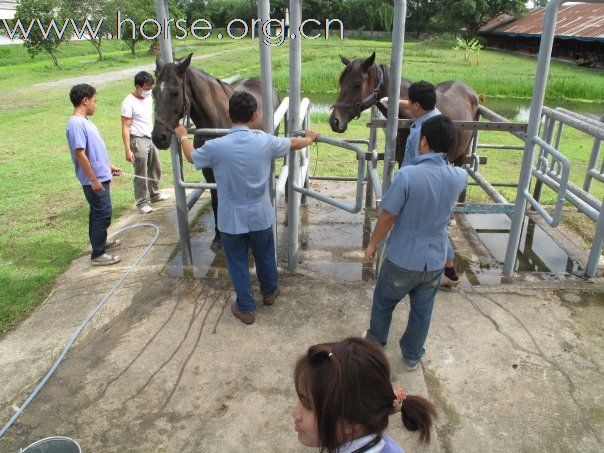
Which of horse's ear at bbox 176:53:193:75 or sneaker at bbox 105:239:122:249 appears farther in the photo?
sneaker at bbox 105:239:122:249

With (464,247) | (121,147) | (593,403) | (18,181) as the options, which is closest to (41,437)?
(593,403)

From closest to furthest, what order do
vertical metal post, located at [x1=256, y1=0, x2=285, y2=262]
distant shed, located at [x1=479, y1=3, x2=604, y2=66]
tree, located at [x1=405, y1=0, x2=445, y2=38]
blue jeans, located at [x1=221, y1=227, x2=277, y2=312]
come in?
1. blue jeans, located at [x1=221, y1=227, x2=277, y2=312]
2. vertical metal post, located at [x1=256, y1=0, x2=285, y2=262]
3. distant shed, located at [x1=479, y1=3, x2=604, y2=66]
4. tree, located at [x1=405, y1=0, x2=445, y2=38]

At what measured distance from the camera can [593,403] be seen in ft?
8.28

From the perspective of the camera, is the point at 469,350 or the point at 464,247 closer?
the point at 469,350

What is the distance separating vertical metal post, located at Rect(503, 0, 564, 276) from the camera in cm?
328

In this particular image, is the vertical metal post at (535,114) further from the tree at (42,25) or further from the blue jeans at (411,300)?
the tree at (42,25)

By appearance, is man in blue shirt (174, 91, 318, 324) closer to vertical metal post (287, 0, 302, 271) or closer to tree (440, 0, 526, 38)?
vertical metal post (287, 0, 302, 271)

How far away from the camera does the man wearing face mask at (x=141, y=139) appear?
498cm

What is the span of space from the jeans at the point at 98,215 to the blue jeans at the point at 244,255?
151 centimetres

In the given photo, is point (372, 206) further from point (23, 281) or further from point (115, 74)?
point (115, 74)

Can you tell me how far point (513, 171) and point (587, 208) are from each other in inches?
152

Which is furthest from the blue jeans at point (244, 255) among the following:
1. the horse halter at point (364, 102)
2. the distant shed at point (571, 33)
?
the distant shed at point (571, 33)

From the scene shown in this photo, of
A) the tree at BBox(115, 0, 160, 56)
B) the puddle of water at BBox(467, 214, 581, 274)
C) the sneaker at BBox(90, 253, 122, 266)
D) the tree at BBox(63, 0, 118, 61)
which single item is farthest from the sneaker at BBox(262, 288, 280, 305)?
the tree at BBox(115, 0, 160, 56)

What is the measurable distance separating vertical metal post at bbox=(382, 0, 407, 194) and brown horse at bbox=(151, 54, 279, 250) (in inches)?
59.0
